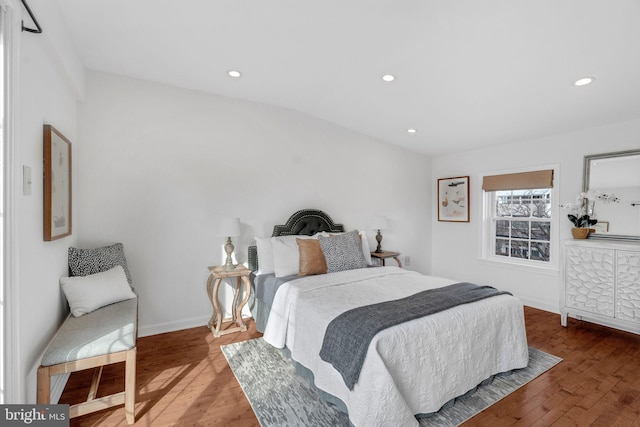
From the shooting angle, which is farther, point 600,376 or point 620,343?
point 620,343

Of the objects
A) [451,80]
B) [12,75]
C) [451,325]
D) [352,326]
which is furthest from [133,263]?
[451,80]

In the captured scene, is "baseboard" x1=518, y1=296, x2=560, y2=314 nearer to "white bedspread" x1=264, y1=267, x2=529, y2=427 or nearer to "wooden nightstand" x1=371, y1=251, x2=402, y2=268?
"wooden nightstand" x1=371, y1=251, x2=402, y2=268

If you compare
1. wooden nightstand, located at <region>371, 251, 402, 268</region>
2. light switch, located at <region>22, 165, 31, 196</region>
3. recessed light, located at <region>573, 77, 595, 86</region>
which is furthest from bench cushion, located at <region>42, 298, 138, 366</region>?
recessed light, located at <region>573, 77, 595, 86</region>

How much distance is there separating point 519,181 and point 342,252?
105 inches

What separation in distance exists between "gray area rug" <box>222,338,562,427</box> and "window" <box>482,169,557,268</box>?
1.74m

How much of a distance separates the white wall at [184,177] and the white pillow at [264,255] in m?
0.35

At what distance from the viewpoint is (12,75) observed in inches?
56.2

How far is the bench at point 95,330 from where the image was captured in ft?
5.73

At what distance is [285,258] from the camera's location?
3236 millimetres

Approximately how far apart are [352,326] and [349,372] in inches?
10.3

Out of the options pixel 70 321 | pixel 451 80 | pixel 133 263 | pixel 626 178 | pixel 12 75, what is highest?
pixel 451 80

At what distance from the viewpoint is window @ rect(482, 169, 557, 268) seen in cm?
394

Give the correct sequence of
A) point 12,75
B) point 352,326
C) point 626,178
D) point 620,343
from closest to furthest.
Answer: point 12,75 < point 352,326 < point 620,343 < point 626,178

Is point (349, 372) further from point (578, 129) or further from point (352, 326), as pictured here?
point (578, 129)
